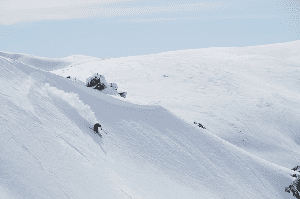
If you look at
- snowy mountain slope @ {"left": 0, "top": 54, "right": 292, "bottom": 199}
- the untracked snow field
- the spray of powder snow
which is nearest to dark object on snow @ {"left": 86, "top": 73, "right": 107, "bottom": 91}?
the untracked snow field

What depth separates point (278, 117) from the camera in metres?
14.5

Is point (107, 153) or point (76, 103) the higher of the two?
point (76, 103)

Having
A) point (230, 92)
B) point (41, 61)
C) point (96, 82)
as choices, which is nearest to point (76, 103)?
point (96, 82)

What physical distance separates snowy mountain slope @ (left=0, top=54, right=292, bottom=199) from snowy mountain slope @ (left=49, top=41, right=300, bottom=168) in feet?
5.36

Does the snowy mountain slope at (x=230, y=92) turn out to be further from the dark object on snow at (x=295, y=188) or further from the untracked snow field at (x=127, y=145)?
the dark object on snow at (x=295, y=188)

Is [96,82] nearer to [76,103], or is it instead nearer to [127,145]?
[76,103]

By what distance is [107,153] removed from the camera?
530 centimetres

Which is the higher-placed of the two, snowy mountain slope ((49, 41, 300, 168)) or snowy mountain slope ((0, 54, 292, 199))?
snowy mountain slope ((49, 41, 300, 168))

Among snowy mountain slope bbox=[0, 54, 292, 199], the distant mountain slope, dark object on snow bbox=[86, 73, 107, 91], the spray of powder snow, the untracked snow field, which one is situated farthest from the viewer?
the distant mountain slope

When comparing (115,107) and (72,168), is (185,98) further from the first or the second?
(72,168)

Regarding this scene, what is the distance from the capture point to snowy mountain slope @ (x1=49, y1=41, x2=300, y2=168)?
41.0 ft

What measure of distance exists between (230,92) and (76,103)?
1233 centimetres

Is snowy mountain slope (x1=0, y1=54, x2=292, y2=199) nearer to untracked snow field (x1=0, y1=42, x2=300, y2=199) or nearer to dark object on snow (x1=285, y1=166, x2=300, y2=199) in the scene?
untracked snow field (x1=0, y1=42, x2=300, y2=199)

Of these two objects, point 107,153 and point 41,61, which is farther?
point 41,61
